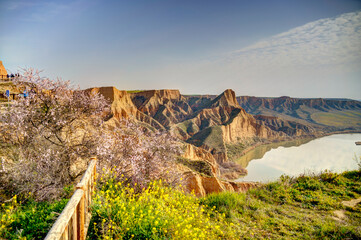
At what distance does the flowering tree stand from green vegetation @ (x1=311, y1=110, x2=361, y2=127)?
162 meters

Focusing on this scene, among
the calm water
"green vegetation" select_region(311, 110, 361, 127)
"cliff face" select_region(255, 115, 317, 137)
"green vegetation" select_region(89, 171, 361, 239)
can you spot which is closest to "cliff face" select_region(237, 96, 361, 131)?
"green vegetation" select_region(311, 110, 361, 127)

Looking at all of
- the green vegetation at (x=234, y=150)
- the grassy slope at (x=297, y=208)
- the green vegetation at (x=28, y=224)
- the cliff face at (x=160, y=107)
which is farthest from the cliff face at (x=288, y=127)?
→ the green vegetation at (x=28, y=224)

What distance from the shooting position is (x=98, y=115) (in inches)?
317

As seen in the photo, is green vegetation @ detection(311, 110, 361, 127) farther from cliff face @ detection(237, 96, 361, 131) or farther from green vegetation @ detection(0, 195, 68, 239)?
green vegetation @ detection(0, 195, 68, 239)

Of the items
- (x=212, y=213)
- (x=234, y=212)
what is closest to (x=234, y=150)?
(x=234, y=212)

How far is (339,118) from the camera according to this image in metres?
146

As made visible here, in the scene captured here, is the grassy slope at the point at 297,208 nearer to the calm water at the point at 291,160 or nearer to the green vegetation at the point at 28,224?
the green vegetation at the point at 28,224

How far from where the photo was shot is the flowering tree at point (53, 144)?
5.21 metres

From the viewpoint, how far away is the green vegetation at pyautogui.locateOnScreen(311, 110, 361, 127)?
13193cm

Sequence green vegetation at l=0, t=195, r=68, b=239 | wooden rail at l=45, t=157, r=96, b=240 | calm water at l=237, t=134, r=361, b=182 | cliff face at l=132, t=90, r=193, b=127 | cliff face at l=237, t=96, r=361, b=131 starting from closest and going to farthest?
1. wooden rail at l=45, t=157, r=96, b=240
2. green vegetation at l=0, t=195, r=68, b=239
3. calm water at l=237, t=134, r=361, b=182
4. cliff face at l=132, t=90, r=193, b=127
5. cliff face at l=237, t=96, r=361, b=131

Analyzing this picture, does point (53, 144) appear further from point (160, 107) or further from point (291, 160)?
point (160, 107)

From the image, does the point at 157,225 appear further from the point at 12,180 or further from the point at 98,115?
the point at 98,115

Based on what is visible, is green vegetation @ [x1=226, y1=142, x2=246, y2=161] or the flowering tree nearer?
the flowering tree

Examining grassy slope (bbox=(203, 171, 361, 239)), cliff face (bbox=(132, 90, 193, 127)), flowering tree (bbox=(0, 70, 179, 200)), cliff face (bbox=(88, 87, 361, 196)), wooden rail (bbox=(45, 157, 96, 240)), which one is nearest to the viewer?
wooden rail (bbox=(45, 157, 96, 240))
